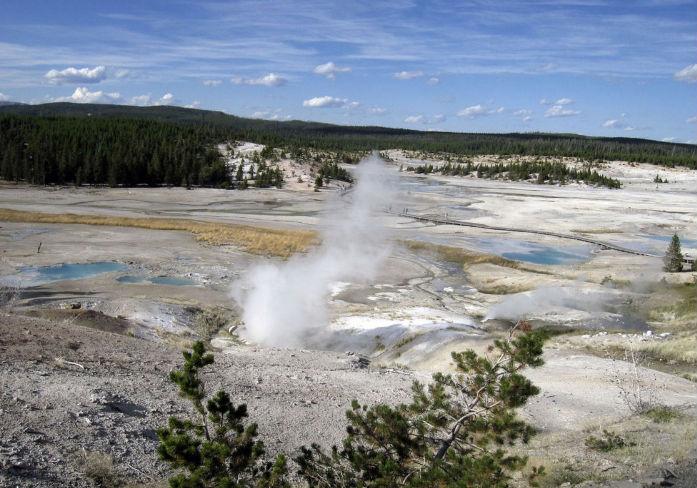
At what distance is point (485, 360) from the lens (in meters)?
7.87

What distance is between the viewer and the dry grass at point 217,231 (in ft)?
135

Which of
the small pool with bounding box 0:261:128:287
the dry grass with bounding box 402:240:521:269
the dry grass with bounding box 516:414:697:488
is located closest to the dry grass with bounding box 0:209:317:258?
the dry grass with bounding box 402:240:521:269

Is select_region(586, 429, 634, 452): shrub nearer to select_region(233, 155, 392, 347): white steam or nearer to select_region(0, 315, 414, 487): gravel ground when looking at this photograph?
select_region(0, 315, 414, 487): gravel ground

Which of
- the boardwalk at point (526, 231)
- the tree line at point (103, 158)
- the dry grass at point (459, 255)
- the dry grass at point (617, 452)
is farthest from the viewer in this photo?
the tree line at point (103, 158)

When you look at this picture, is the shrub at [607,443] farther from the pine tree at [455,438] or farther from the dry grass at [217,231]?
the dry grass at [217,231]

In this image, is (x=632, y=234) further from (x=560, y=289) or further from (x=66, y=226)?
(x=66, y=226)

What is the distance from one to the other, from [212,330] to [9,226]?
2990 cm

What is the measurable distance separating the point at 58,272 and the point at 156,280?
5.30 meters

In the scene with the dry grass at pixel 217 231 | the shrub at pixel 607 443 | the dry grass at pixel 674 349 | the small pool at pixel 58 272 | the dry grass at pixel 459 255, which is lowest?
the small pool at pixel 58 272

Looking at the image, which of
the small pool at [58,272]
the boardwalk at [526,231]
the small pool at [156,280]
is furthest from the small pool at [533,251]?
the small pool at [58,272]

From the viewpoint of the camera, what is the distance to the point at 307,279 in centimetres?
3077

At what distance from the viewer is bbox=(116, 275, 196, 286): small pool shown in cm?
2964

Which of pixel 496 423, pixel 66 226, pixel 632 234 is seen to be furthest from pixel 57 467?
pixel 632 234

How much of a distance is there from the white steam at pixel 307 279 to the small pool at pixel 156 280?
261cm
